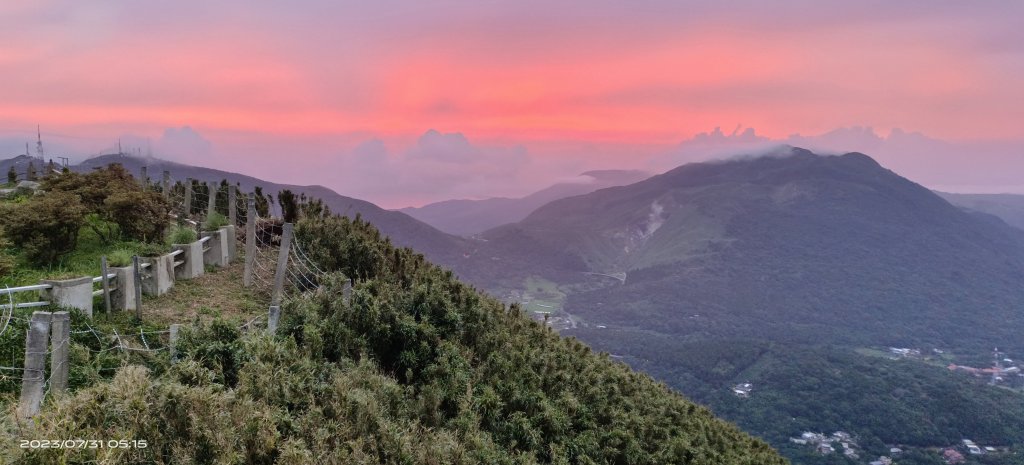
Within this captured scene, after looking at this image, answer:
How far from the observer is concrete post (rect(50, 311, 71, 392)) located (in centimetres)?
584

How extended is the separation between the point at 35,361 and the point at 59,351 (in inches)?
8.7

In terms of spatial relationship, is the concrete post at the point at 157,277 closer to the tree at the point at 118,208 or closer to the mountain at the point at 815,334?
the tree at the point at 118,208

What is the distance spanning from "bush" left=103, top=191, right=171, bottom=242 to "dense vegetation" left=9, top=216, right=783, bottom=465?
3.39 metres

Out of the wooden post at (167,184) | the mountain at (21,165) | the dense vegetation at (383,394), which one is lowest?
the dense vegetation at (383,394)

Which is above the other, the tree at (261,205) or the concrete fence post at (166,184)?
the concrete fence post at (166,184)

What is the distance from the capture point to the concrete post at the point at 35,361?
5676 millimetres

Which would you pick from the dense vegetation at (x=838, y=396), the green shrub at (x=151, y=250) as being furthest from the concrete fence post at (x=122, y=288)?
the dense vegetation at (x=838, y=396)

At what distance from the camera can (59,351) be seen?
5.88m

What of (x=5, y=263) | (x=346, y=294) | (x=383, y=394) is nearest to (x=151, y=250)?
(x=5, y=263)

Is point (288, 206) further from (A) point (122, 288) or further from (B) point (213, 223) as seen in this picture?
(A) point (122, 288)

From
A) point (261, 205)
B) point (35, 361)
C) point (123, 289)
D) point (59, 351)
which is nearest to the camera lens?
point (35, 361)

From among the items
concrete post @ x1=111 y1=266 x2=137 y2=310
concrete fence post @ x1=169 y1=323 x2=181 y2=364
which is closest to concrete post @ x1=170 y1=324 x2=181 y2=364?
concrete fence post @ x1=169 y1=323 x2=181 y2=364

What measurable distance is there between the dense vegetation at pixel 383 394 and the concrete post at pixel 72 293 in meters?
2.23

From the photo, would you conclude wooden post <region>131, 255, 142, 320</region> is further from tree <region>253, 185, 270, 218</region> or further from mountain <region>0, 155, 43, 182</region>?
mountain <region>0, 155, 43, 182</region>
